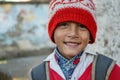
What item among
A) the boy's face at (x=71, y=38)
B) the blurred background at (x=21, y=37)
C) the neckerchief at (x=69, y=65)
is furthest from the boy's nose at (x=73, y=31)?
the blurred background at (x=21, y=37)

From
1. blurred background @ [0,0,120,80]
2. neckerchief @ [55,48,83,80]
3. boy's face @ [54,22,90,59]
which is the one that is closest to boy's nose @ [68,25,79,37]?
boy's face @ [54,22,90,59]

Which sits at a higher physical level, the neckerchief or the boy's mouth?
the boy's mouth

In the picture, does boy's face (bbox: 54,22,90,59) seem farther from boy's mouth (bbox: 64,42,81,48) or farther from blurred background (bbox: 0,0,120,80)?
blurred background (bbox: 0,0,120,80)

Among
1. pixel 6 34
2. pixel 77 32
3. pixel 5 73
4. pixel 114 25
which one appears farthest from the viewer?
pixel 6 34

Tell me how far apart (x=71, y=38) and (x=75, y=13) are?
0.13 m

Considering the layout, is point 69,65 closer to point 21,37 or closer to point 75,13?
point 75,13

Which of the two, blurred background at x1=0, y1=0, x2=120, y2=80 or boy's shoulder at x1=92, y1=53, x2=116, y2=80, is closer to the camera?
boy's shoulder at x1=92, y1=53, x2=116, y2=80

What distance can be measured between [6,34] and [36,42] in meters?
0.78

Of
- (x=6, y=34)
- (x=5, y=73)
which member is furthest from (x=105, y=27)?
(x=6, y=34)

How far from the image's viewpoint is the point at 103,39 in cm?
253

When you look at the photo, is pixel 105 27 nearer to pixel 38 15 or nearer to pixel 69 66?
pixel 69 66

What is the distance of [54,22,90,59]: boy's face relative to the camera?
184cm

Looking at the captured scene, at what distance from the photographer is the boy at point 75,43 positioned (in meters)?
1.85

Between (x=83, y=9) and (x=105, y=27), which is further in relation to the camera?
(x=105, y=27)
